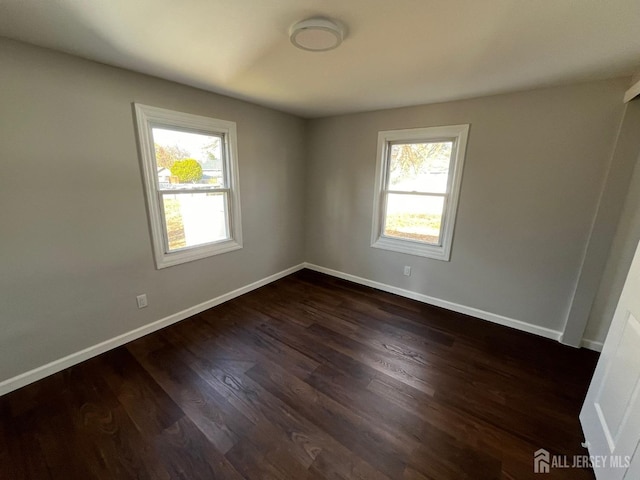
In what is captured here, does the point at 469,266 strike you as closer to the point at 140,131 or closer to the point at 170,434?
the point at 170,434

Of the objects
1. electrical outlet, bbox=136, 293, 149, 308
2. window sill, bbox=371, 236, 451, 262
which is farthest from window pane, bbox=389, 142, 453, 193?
electrical outlet, bbox=136, 293, 149, 308

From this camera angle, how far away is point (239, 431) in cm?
149

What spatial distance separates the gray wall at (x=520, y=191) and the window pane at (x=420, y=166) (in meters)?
0.24

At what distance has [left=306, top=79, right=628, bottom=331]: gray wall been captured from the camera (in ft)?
6.77

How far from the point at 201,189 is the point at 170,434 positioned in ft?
6.77

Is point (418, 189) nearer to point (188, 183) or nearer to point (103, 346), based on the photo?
point (188, 183)

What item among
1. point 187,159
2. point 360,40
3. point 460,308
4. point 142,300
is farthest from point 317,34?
point 460,308

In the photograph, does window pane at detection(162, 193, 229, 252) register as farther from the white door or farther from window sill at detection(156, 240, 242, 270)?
the white door

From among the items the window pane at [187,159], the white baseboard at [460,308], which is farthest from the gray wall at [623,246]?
the window pane at [187,159]

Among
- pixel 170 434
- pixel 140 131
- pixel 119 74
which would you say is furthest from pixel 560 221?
pixel 119 74

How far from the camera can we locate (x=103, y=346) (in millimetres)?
2115

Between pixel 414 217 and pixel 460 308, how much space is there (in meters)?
1.17

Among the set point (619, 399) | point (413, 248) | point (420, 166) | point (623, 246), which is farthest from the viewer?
point (413, 248)

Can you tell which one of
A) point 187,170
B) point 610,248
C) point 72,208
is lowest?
point 610,248
